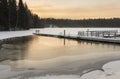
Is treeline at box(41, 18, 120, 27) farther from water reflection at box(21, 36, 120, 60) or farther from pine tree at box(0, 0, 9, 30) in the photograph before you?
water reflection at box(21, 36, 120, 60)

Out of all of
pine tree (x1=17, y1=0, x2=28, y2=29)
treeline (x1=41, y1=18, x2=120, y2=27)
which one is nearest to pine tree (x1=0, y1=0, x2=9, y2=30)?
pine tree (x1=17, y1=0, x2=28, y2=29)

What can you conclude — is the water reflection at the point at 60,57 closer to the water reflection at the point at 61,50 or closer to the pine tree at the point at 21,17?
the water reflection at the point at 61,50

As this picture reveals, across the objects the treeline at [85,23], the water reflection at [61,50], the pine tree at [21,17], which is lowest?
the treeline at [85,23]

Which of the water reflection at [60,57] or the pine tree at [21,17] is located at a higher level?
the pine tree at [21,17]

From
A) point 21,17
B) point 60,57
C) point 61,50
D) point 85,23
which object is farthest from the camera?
point 85,23

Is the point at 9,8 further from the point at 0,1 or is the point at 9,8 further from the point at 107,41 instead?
the point at 107,41

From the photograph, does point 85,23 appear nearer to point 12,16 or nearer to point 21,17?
point 21,17

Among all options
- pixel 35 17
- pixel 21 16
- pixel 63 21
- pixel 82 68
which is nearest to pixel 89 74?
pixel 82 68

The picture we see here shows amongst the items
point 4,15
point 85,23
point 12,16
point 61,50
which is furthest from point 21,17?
point 85,23

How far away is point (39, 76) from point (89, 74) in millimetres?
2287

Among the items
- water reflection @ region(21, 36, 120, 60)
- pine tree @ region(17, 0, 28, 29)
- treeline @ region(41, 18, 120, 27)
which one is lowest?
treeline @ region(41, 18, 120, 27)

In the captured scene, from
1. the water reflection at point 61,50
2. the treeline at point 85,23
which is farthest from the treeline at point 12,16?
the treeline at point 85,23

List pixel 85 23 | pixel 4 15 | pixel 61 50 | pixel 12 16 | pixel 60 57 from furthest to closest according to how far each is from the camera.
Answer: pixel 85 23 < pixel 12 16 < pixel 4 15 < pixel 61 50 < pixel 60 57

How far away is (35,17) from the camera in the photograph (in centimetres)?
10494
